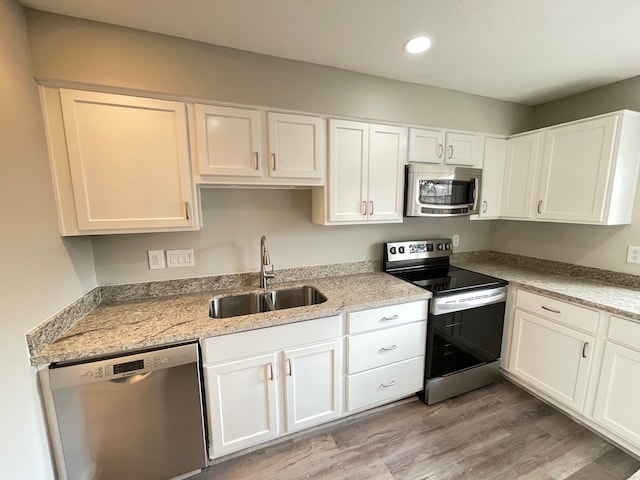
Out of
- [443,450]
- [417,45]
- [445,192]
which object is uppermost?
[417,45]

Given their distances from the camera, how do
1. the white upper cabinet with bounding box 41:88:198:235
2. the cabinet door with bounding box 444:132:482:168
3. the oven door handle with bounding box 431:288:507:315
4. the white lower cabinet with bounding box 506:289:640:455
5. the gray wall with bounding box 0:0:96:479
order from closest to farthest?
1. the gray wall with bounding box 0:0:96:479
2. the white upper cabinet with bounding box 41:88:198:235
3. the white lower cabinet with bounding box 506:289:640:455
4. the oven door handle with bounding box 431:288:507:315
5. the cabinet door with bounding box 444:132:482:168

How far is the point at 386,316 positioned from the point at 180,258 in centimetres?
149

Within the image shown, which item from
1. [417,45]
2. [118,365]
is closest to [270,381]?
[118,365]

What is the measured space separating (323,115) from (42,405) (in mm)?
2121

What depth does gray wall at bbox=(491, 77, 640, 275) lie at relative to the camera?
193 centimetres

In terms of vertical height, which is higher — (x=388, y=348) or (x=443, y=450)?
(x=388, y=348)

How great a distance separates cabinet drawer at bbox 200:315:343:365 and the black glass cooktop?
852 millimetres

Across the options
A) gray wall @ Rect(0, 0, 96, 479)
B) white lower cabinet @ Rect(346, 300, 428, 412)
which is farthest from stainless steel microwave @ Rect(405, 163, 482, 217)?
gray wall @ Rect(0, 0, 96, 479)

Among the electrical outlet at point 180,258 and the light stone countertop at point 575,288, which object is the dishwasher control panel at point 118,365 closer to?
the electrical outlet at point 180,258

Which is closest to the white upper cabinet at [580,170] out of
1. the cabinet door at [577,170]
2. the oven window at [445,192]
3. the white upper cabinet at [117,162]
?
the cabinet door at [577,170]

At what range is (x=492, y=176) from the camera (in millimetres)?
2416

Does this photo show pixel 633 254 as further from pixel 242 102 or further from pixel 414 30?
pixel 242 102

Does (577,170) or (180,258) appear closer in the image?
(180,258)

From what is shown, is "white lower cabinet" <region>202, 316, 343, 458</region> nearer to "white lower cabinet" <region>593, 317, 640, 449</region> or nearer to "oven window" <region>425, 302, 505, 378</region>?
"oven window" <region>425, 302, 505, 378</region>
